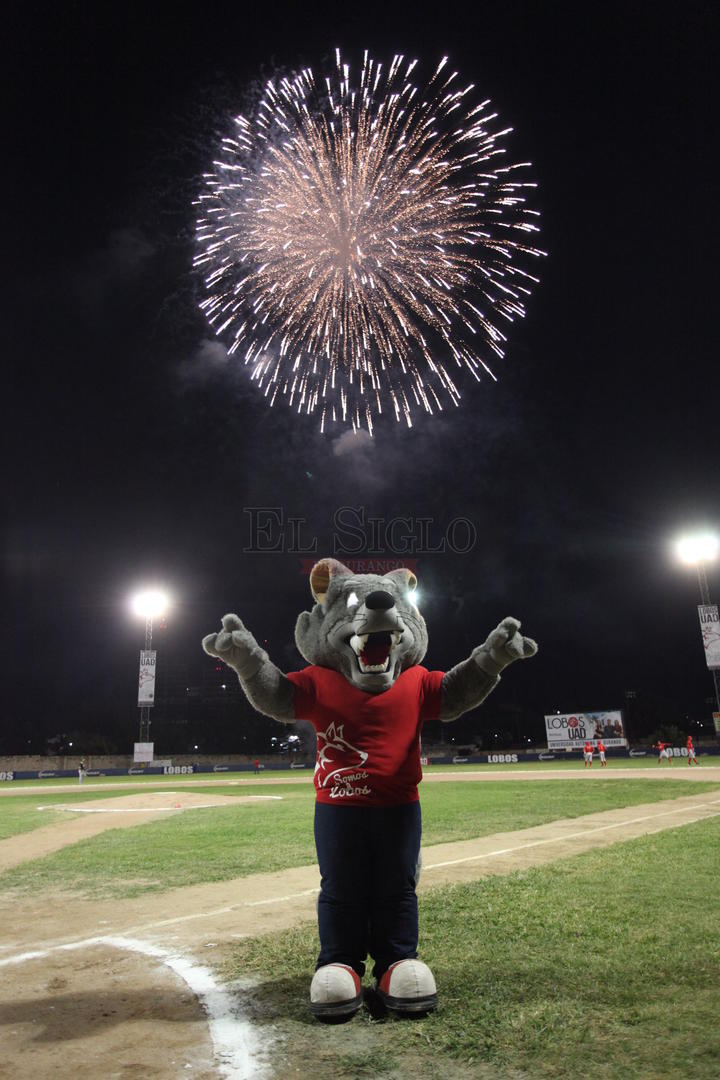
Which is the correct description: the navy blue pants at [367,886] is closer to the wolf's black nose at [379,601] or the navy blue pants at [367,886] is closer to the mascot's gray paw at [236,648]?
the mascot's gray paw at [236,648]

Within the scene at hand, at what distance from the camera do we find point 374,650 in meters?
4.09

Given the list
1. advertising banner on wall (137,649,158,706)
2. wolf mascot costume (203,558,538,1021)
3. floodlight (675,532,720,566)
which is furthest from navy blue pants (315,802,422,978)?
advertising banner on wall (137,649,158,706)

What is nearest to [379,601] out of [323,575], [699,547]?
[323,575]

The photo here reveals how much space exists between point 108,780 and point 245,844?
104 feet

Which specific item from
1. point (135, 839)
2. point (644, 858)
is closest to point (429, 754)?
point (135, 839)

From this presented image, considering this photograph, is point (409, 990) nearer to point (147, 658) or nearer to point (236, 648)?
point (236, 648)

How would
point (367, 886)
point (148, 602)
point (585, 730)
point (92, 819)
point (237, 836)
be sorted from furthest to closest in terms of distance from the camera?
point (585, 730) → point (148, 602) → point (92, 819) → point (237, 836) → point (367, 886)

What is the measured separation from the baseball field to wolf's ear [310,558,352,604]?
2.29 metres

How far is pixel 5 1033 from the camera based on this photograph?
10.8ft

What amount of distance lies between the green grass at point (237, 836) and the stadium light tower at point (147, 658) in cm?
1443

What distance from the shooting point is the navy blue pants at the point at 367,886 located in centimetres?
367

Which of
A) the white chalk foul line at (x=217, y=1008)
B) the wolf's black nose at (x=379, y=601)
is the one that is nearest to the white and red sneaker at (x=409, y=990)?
the white chalk foul line at (x=217, y=1008)

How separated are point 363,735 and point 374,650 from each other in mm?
493

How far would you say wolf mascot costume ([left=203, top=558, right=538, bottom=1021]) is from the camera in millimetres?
3627
